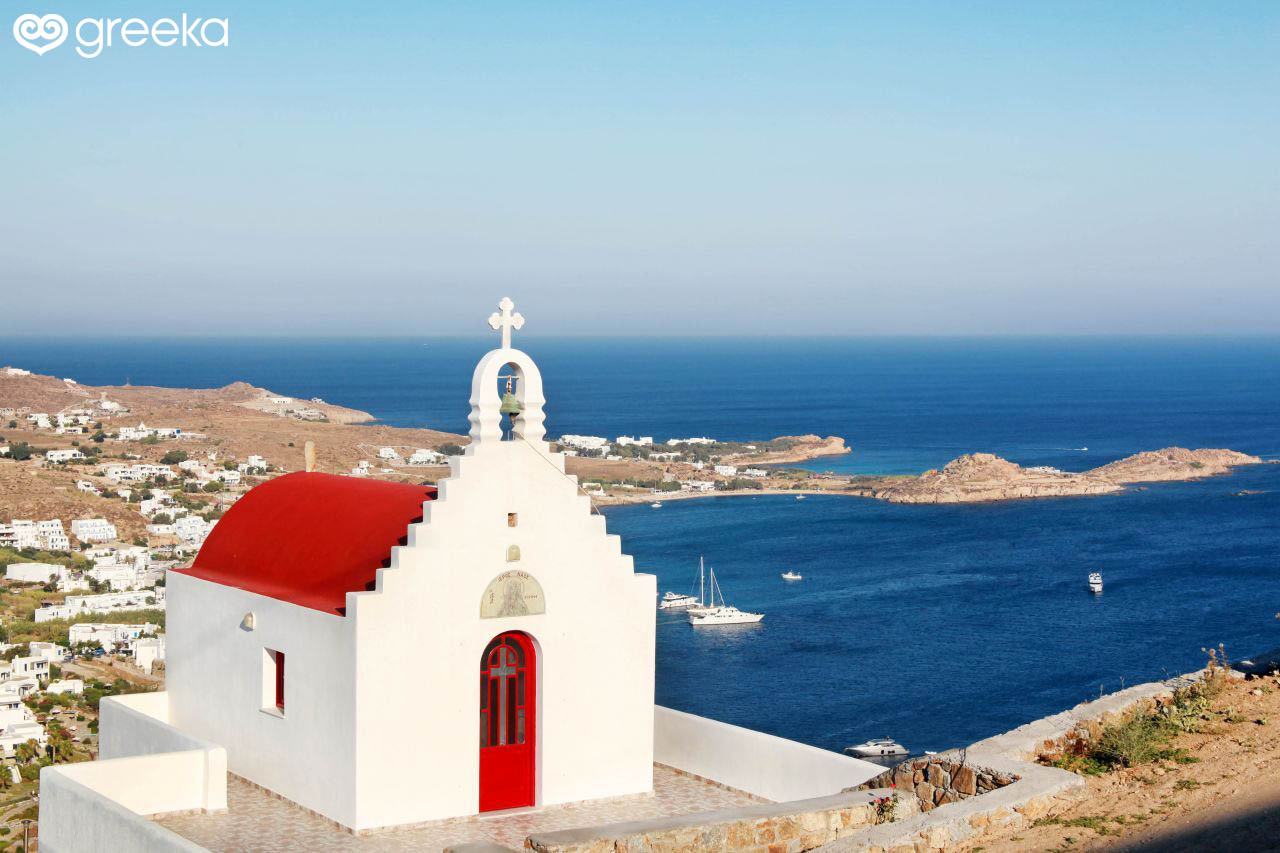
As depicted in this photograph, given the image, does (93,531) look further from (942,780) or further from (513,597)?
(942,780)

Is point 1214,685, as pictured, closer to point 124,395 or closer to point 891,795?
point 891,795

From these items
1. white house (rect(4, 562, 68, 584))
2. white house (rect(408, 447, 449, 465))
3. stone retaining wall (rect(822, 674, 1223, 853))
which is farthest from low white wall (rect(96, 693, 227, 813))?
white house (rect(408, 447, 449, 465))

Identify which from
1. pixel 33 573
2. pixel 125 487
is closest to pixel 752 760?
pixel 33 573

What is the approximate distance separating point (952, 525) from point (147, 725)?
84243 mm

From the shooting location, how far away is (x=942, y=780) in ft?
34.1

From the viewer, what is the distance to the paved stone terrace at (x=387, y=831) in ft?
38.7

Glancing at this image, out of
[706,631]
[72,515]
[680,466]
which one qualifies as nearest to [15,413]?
[72,515]

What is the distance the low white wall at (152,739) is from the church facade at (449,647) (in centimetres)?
56

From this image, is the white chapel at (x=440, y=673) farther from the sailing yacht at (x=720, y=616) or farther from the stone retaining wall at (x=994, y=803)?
the sailing yacht at (x=720, y=616)

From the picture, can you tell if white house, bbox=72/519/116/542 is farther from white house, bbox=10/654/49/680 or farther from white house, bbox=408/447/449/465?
white house, bbox=408/447/449/465

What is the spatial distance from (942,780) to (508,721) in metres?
→ 4.11

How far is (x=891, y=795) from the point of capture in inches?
417

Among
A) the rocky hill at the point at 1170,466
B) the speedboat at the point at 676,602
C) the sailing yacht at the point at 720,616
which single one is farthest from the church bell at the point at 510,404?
the rocky hill at the point at 1170,466

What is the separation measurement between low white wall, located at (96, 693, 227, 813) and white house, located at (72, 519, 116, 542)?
53730 millimetres
